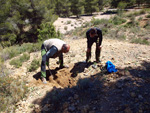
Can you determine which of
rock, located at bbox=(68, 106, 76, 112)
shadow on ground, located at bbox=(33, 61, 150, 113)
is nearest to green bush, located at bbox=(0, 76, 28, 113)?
shadow on ground, located at bbox=(33, 61, 150, 113)

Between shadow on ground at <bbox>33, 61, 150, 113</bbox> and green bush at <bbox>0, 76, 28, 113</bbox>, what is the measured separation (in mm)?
442

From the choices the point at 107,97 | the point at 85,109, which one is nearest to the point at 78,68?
the point at 107,97

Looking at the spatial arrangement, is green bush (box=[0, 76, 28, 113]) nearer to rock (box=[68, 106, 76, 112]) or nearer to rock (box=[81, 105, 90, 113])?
rock (box=[68, 106, 76, 112])

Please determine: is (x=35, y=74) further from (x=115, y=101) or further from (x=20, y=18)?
(x=20, y=18)

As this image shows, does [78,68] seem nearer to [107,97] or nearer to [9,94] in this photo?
[107,97]

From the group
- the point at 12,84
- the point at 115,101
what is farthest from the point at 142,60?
the point at 12,84

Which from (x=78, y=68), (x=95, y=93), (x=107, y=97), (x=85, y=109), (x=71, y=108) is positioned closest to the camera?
(x=85, y=109)

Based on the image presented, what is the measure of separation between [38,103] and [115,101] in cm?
169

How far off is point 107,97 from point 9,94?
2.36m

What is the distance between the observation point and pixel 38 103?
2.47 meters

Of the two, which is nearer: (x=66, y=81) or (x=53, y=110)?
(x=53, y=110)

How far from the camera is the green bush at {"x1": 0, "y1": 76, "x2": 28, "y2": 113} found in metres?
2.35

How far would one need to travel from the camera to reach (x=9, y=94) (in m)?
2.69

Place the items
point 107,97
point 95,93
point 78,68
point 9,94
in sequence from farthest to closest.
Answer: point 78,68, point 9,94, point 95,93, point 107,97
